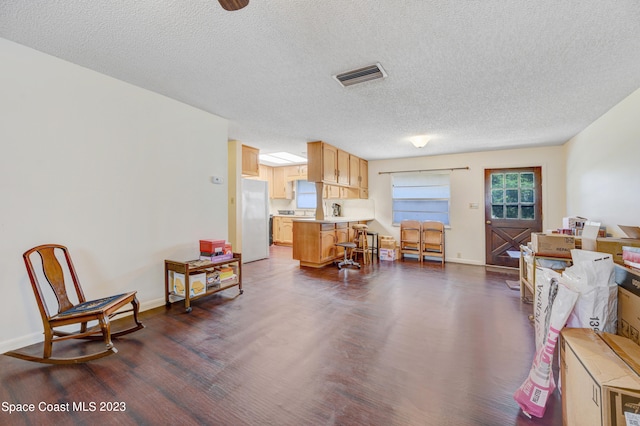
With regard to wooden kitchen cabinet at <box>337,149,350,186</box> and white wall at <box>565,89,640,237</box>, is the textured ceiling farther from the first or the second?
wooden kitchen cabinet at <box>337,149,350,186</box>

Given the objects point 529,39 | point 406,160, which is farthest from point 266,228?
point 529,39

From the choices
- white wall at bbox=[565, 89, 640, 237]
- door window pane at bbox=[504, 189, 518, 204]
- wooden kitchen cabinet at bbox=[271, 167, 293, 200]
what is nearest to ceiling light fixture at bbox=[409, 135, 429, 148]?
white wall at bbox=[565, 89, 640, 237]

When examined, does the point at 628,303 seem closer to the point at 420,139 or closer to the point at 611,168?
the point at 611,168

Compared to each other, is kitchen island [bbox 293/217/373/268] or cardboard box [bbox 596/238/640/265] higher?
cardboard box [bbox 596/238/640/265]

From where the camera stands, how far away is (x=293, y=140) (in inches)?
185

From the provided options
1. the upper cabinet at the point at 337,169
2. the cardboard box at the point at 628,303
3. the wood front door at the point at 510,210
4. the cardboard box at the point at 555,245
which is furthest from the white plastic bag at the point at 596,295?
the wood front door at the point at 510,210

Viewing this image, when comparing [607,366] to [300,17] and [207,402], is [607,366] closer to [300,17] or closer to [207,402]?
[207,402]

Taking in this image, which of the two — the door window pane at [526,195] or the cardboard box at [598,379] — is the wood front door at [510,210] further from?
the cardboard box at [598,379]

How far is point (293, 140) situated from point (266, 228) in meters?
2.19

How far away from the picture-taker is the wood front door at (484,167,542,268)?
505 centimetres

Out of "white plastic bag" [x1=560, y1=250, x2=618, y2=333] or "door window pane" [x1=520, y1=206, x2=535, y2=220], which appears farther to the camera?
"door window pane" [x1=520, y1=206, x2=535, y2=220]

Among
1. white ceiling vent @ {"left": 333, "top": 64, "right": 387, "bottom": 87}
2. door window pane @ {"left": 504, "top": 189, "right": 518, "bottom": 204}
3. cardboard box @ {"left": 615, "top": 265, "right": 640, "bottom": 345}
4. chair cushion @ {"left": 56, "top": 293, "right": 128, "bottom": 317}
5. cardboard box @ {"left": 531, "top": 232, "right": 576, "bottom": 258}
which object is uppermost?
white ceiling vent @ {"left": 333, "top": 64, "right": 387, "bottom": 87}

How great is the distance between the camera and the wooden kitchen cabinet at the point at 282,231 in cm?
788

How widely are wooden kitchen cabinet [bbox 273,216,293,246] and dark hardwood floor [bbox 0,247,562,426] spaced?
15.4 ft
